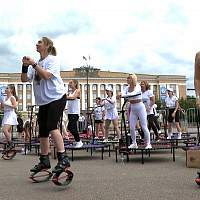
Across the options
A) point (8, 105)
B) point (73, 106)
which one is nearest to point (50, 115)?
point (73, 106)

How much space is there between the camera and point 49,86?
237 inches

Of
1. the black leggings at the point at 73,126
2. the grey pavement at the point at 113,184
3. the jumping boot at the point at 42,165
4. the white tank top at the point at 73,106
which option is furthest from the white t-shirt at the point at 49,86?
the white tank top at the point at 73,106

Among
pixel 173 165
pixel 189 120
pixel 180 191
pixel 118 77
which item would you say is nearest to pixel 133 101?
pixel 173 165

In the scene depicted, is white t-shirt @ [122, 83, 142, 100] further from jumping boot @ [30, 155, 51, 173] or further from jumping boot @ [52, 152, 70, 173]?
jumping boot @ [52, 152, 70, 173]

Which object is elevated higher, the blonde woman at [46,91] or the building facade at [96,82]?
the building facade at [96,82]

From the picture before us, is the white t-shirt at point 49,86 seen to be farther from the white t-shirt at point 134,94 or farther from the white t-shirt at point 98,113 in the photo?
the white t-shirt at point 98,113

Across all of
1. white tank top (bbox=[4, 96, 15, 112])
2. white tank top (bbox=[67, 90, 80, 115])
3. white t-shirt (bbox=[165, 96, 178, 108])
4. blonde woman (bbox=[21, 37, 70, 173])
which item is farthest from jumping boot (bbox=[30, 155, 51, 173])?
white t-shirt (bbox=[165, 96, 178, 108])

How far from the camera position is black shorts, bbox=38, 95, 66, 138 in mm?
5910

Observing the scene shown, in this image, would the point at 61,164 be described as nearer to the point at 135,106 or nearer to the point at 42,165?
the point at 42,165

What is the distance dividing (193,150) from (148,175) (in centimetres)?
132

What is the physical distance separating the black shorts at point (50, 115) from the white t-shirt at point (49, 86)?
7cm

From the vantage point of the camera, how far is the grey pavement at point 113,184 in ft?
16.5

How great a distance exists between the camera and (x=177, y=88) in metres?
123

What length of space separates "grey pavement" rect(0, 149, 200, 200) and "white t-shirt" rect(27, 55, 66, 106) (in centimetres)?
122
